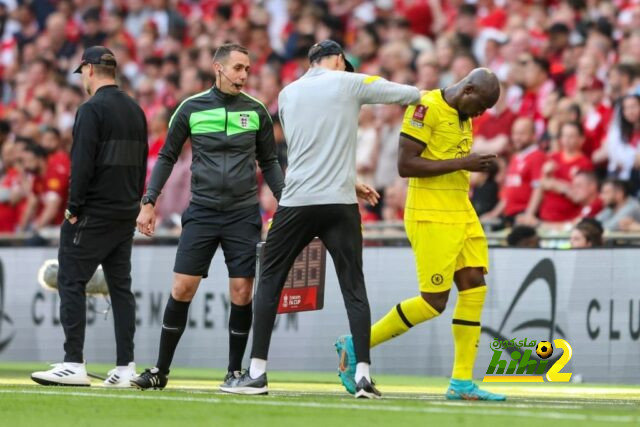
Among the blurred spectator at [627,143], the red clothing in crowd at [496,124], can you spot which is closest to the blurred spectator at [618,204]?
the blurred spectator at [627,143]

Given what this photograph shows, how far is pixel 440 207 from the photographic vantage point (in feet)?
33.5

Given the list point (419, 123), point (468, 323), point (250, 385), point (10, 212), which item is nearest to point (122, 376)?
point (250, 385)

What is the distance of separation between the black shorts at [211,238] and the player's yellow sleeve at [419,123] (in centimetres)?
143

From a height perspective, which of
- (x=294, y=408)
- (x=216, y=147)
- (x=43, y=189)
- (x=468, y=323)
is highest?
(x=43, y=189)

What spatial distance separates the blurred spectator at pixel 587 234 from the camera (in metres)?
14.2

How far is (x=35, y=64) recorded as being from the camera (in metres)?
24.0

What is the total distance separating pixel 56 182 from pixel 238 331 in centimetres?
895

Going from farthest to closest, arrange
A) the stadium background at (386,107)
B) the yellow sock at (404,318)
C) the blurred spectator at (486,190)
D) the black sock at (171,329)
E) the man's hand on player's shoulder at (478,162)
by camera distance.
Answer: the blurred spectator at (486,190), the stadium background at (386,107), the black sock at (171,329), the yellow sock at (404,318), the man's hand on player's shoulder at (478,162)

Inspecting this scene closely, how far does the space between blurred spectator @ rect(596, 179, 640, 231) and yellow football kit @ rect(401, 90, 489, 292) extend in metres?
5.01

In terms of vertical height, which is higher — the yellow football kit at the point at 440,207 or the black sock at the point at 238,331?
the yellow football kit at the point at 440,207

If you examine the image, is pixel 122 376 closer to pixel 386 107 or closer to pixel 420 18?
pixel 386 107

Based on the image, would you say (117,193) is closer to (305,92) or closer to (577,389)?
(305,92)

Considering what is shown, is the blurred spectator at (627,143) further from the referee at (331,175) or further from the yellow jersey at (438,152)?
the referee at (331,175)

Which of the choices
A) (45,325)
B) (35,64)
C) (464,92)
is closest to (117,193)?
(464,92)
